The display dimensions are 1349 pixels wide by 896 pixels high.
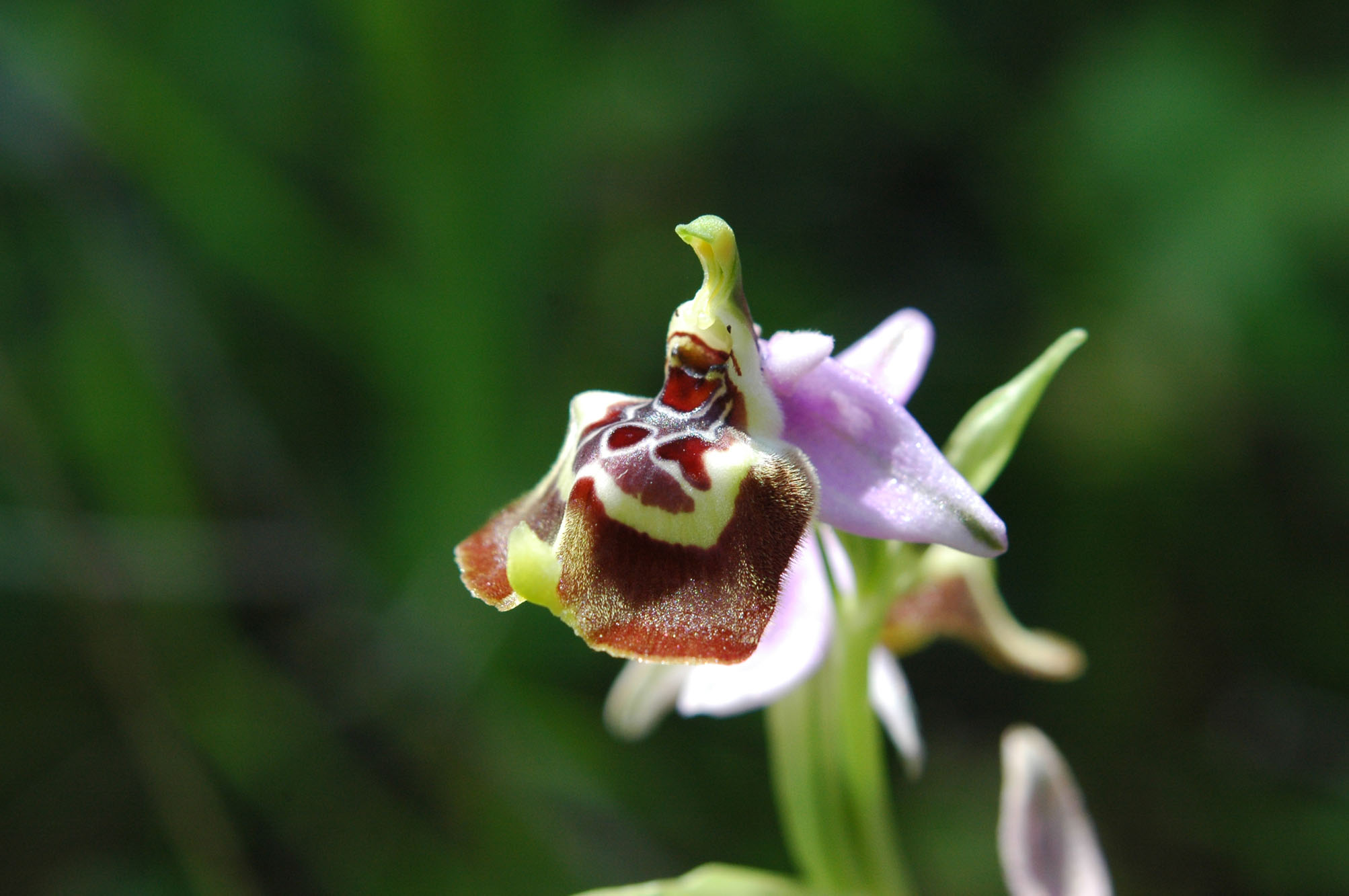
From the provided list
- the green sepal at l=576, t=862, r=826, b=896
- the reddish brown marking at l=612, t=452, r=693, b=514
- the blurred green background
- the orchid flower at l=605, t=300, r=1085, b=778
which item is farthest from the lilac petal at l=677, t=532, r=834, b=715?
the blurred green background

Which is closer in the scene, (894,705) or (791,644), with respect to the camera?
(791,644)

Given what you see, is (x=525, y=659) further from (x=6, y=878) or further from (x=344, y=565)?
(x=6, y=878)

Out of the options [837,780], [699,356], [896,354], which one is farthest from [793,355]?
[837,780]

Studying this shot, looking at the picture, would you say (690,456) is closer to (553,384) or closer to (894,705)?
(894,705)

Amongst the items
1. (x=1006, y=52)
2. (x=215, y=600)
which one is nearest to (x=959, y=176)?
(x=1006, y=52)

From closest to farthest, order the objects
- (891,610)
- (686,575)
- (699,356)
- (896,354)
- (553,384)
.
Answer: (686,575) < (699,356) < (896,354) < (891,610) < (553,384)

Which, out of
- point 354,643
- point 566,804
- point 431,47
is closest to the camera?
point 431,47
